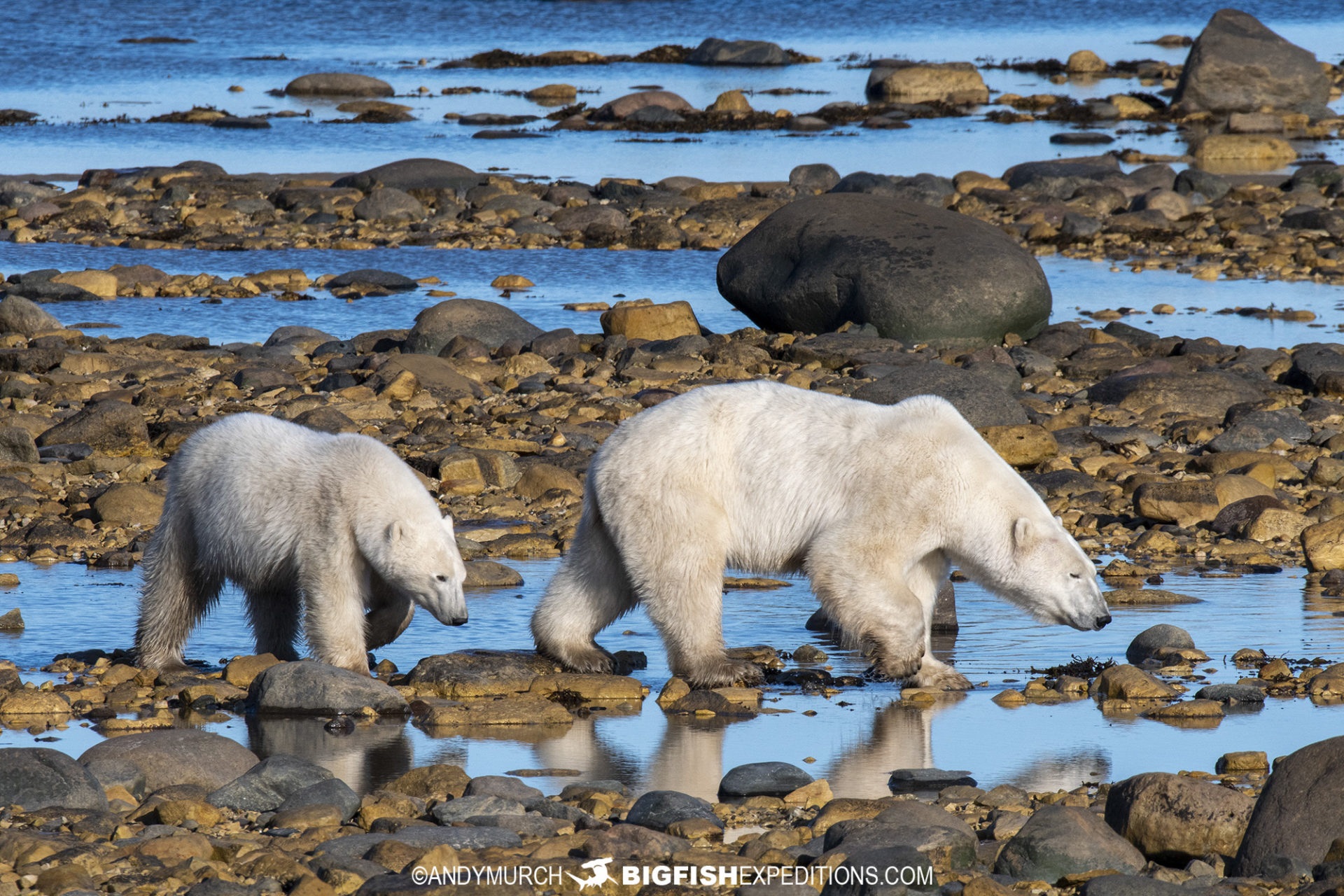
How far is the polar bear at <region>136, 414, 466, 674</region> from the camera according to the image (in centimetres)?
752

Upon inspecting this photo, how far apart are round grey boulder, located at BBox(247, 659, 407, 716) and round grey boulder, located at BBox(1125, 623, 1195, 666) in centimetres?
338

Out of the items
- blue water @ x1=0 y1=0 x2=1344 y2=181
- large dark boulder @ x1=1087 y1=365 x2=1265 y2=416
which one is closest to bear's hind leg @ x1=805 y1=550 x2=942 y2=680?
large dark boulder @ x1=1087 y1=365 x2=1265 y2=416

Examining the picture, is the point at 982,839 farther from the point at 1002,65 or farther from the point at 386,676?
the point at 1002,65

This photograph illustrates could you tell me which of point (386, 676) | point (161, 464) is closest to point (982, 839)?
point (386, 676)

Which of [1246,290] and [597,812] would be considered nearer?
[597,812]

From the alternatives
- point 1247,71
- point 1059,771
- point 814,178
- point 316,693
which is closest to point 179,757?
point 316,693

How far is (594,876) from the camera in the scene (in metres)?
5.05

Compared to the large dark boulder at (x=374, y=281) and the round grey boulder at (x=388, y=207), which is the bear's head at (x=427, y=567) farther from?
the round grey boulder at (x=388, y=207)

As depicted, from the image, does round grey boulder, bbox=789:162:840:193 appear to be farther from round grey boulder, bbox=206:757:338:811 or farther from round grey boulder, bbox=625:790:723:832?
round grey boulder, bbox=625:790:723:832

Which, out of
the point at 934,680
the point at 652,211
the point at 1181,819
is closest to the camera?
the point at 1181,819

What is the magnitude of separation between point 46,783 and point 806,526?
3420 millimetres

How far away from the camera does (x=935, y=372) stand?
13.6m

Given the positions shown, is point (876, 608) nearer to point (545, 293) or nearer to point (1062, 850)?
point (1062, 850)

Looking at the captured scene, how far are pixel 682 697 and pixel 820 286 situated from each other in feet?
33.1
